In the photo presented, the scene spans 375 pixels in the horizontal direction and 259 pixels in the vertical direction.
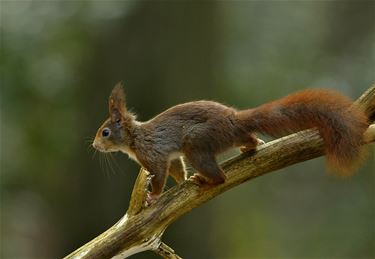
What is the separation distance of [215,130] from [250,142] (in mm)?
154

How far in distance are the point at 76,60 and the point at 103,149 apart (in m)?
5.16

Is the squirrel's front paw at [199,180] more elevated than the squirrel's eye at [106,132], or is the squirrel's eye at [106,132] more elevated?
the squirrel's eye at [106,132]

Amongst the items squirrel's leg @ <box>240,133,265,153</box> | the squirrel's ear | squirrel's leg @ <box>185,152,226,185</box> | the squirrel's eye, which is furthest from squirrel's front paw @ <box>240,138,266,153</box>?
the squirrel's eye

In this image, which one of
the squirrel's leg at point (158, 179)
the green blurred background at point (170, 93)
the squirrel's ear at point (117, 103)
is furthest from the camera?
the green blurred background at point (170, 93)

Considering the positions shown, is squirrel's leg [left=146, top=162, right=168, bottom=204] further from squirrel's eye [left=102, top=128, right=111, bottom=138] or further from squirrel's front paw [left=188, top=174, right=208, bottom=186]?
squirrel's eye [left=102, top=128, right=111, bottom=138]

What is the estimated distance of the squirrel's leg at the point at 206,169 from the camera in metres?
2.81

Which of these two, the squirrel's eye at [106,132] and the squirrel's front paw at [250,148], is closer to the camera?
the squirrel's front paw at [250,148]

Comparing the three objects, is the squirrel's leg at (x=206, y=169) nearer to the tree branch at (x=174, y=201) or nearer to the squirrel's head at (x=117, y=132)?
the tree branch at (x=174, y=201)

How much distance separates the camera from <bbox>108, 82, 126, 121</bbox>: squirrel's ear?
3.23 m

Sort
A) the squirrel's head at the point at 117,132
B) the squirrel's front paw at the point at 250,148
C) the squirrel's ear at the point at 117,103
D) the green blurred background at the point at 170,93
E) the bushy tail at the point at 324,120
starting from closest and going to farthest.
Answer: the bushy tail at the point at 324,120
the squirrel's front paw at the point at 250,148
the squirrel's ear at the point at 117,103
the squirrel's head at the point at 117,132
the green blurred background at the point at 170,93

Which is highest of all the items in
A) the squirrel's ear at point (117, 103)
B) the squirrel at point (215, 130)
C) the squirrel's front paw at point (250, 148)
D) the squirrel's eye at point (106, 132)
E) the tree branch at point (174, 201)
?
the squirrel's ear at point (117, 103)

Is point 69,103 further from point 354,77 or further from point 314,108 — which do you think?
point 314,108

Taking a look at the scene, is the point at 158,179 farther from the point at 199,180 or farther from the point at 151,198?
the point at 199,180

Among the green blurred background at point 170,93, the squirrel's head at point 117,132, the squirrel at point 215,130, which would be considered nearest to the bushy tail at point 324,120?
the squirrel at point 215,130
